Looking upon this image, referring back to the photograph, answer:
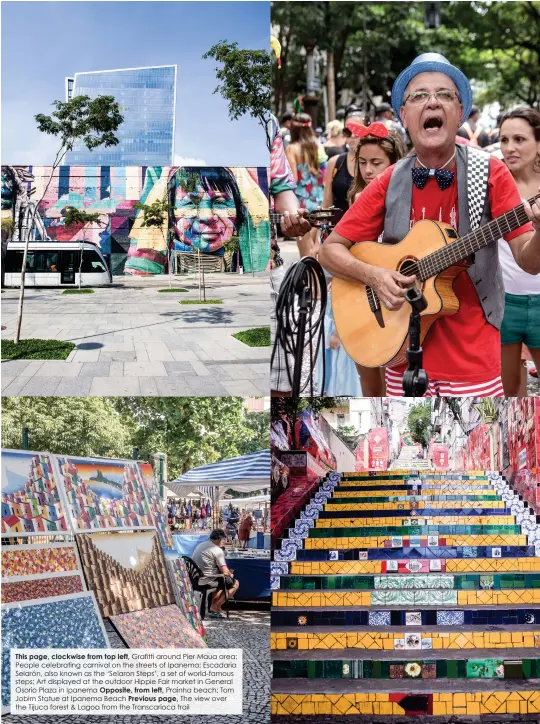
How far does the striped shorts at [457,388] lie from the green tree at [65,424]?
1.46 m

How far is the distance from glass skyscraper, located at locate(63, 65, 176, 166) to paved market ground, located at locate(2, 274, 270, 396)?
703 millimetres

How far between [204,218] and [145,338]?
74 centimetres

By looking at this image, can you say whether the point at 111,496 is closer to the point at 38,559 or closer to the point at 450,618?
the point at 38,559

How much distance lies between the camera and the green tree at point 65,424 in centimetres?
464

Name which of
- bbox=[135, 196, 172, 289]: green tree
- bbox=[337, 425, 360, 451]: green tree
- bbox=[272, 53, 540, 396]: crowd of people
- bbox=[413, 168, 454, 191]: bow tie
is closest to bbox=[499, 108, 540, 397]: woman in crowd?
bbox=[272, 53, 540, 396]: crowd of people

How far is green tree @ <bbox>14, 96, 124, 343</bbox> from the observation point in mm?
4891

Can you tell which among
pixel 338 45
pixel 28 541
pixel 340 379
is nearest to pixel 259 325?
pixel 340 379

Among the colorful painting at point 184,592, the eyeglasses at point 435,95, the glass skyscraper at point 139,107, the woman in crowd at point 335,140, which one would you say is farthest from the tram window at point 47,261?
the eyeglasses at point 435,95

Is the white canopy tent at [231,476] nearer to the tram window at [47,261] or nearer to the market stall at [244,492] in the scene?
the market stall at [244,492]

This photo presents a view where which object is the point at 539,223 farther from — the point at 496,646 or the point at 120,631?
the point at 120,631

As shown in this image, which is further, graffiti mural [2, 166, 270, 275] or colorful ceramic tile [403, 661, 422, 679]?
graffiti mural [2, 166, 270, 275]

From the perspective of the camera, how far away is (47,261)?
16.1 feet

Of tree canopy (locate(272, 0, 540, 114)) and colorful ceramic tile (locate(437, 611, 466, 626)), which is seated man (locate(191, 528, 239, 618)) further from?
tree canopy (locate(272, 0, 540, 114))

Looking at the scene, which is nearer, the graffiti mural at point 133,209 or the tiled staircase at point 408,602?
the tiled staircase at point 408,602
